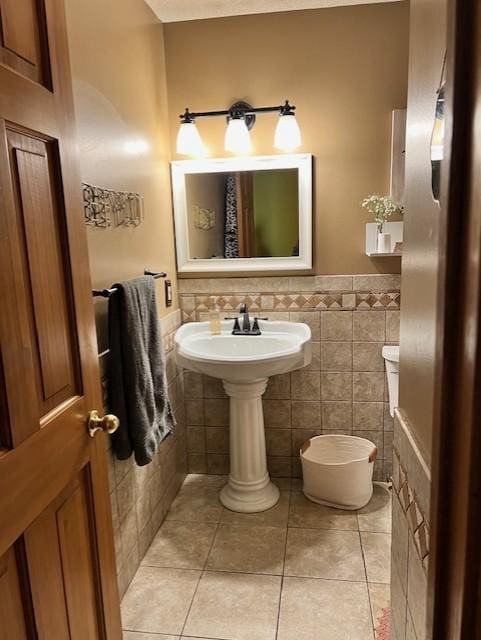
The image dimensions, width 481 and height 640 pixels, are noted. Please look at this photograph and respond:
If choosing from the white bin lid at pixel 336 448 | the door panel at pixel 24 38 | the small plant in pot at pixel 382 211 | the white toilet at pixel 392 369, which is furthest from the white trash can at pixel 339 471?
the door panel at pixel 24 38

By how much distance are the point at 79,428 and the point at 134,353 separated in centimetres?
62

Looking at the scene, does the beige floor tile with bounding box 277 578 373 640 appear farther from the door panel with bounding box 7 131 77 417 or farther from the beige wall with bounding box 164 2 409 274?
the beige wall with bounding box 164 2 409 274

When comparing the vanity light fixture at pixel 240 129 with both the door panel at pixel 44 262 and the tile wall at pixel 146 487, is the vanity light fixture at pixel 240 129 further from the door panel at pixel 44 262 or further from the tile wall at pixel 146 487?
the door panel at pixel 44 262

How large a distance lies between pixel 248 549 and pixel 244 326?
1076 mm

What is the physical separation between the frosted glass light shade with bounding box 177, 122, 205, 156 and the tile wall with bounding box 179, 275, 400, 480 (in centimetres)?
68

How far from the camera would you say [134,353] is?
1.75m

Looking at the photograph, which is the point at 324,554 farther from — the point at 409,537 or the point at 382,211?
the point at 382,211

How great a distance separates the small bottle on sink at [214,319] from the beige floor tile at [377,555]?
1232 mm

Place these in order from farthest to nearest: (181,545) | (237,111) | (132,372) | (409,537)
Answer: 1. (237,111)
2. (181,545)
3. (132,372)
4. (409,537)

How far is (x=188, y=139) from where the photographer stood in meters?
2.35

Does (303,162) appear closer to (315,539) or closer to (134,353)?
(134,353)

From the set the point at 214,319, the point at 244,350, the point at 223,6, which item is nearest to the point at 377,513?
the point at 244,350

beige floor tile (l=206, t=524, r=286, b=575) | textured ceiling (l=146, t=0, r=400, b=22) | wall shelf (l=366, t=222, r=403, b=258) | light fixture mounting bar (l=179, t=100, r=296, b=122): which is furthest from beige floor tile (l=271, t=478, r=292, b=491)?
textured ceiling (l=146, t=0, r=400, b=22)

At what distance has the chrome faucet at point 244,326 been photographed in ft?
8.04
